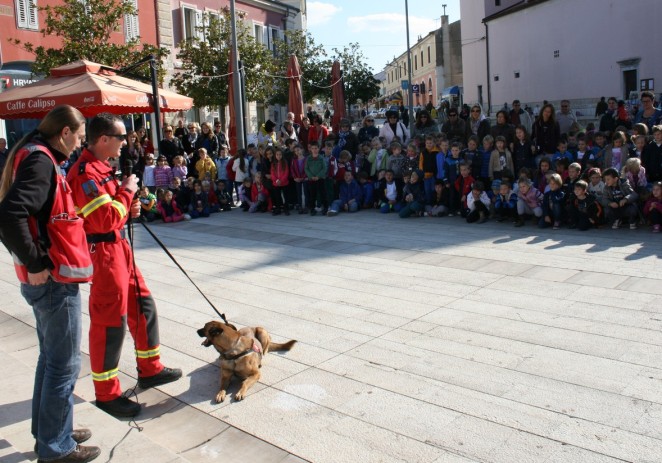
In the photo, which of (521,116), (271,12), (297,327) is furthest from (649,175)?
(271,12)

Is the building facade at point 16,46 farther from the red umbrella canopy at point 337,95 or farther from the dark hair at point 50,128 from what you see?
the dark hair at point 50,128

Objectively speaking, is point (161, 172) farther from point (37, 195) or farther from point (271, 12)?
point (271, 12)

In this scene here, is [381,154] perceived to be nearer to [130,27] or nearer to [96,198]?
[96,198]

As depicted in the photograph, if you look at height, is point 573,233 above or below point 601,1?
below

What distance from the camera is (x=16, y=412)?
4.25 m

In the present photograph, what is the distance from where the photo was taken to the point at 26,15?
904 inches

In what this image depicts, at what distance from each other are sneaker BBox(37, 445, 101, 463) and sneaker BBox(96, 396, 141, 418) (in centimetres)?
76

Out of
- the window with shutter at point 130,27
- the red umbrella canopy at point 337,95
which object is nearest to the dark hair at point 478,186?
the red umbrella canopy at point 337,95

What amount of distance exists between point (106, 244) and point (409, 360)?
242 cm

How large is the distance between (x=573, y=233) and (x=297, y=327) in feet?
18.0

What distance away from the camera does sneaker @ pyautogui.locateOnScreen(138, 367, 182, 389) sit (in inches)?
192

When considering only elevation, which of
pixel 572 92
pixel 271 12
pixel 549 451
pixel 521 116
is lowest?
pixel 549 451

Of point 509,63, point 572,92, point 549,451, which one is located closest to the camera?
point 549,451

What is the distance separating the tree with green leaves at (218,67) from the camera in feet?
85.6
